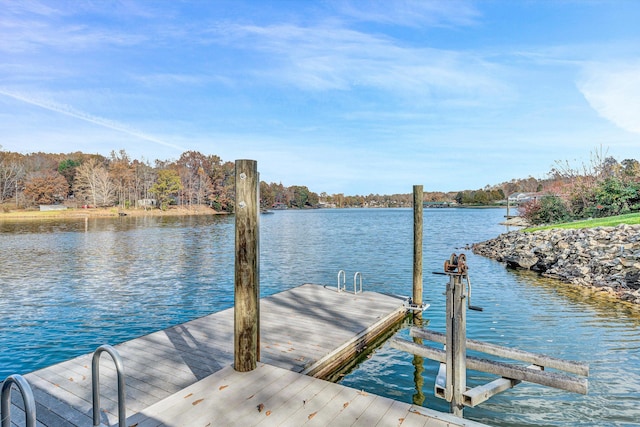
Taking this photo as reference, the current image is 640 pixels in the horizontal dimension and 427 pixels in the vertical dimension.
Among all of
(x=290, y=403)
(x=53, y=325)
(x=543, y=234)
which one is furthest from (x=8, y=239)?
(x=543, y=234)

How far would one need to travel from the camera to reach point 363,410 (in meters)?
4.12

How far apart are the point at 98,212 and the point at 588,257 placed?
276 feet

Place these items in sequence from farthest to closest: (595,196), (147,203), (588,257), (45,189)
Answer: (147,203) < (45,189) < (595,196) < (588,257)

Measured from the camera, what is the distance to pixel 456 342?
4.54 metres

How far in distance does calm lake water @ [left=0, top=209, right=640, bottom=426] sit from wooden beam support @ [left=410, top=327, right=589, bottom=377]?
1.28 meters


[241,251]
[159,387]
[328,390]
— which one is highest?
[241,251]

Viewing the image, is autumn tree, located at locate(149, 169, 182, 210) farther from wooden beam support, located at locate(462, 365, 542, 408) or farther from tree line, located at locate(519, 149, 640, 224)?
wooden beam support, located at locate(462, 365, 542, 408)

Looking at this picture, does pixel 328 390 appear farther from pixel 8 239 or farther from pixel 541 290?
pixel 8 239

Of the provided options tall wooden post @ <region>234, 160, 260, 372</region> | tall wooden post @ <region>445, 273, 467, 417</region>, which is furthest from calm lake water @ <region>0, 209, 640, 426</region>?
tall wooden post @ <region>234, 160, 260, 372</region>

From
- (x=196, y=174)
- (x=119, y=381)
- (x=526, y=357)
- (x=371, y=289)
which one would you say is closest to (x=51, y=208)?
(x=196, y=174)

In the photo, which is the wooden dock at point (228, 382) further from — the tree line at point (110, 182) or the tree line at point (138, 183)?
the tree line at point (110, 182)

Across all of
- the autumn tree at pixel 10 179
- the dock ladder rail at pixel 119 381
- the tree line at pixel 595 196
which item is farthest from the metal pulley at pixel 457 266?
the autumn tree at pixel 10 179

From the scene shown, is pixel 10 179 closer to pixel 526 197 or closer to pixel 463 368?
pixel 463 368

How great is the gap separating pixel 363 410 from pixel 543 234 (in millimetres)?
21611
